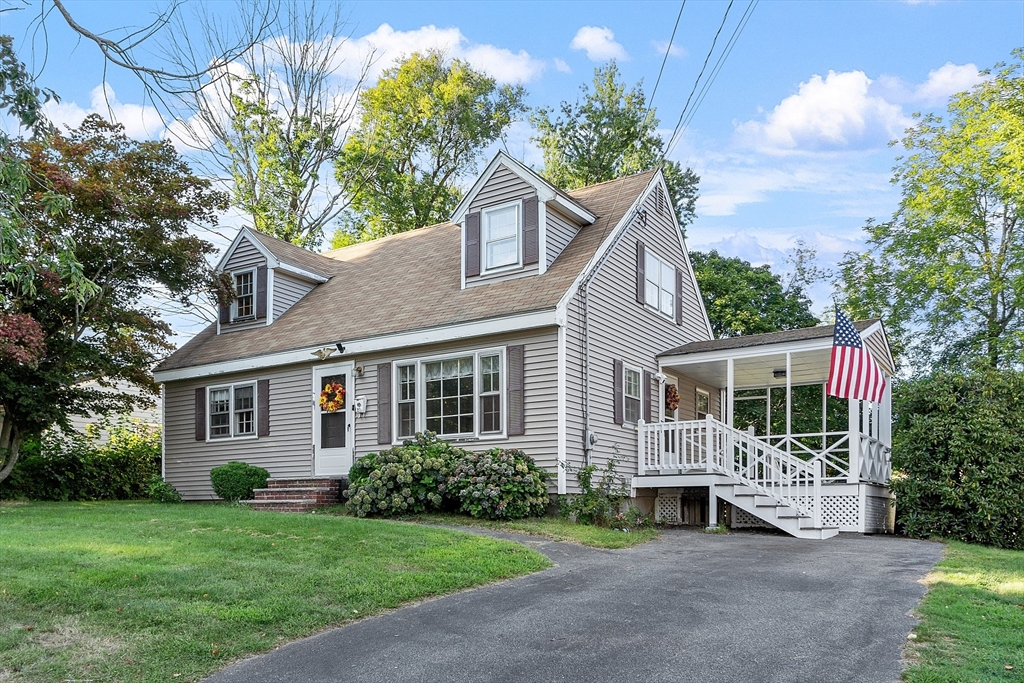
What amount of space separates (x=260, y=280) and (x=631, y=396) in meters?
9.01

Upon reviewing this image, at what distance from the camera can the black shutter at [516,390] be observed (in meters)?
13.9

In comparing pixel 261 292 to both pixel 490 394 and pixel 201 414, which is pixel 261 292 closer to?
pixel 201 414

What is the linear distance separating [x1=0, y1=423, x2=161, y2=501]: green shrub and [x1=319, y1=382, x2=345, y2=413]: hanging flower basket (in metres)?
6.20

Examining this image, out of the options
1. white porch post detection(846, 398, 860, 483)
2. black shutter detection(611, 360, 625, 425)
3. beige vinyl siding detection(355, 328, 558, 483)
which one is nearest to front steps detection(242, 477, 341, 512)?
beige vinyl siding detection(355, 328, 558, 483)

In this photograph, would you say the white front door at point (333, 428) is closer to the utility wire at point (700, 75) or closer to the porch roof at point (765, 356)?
the porch roof at point (765, 356)

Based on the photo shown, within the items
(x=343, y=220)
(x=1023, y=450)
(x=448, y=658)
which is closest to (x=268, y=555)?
(x=448, y=658)

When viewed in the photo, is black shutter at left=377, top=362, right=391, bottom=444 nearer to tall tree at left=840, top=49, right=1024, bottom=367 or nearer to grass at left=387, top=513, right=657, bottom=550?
grass at left=387, top=513, right=657, bottom=550

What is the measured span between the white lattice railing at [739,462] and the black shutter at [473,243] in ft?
13.7

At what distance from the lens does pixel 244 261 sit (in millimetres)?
19516

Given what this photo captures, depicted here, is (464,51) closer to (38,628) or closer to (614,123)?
(614,123)

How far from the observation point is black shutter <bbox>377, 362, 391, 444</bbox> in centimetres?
1534

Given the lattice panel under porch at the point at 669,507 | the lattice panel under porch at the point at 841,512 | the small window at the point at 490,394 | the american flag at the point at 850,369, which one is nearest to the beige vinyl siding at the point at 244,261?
the small window at the point at 490,394

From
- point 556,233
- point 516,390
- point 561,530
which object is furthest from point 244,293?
point 561,530

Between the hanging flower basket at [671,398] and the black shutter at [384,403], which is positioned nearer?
the black shutter at [384,403]
